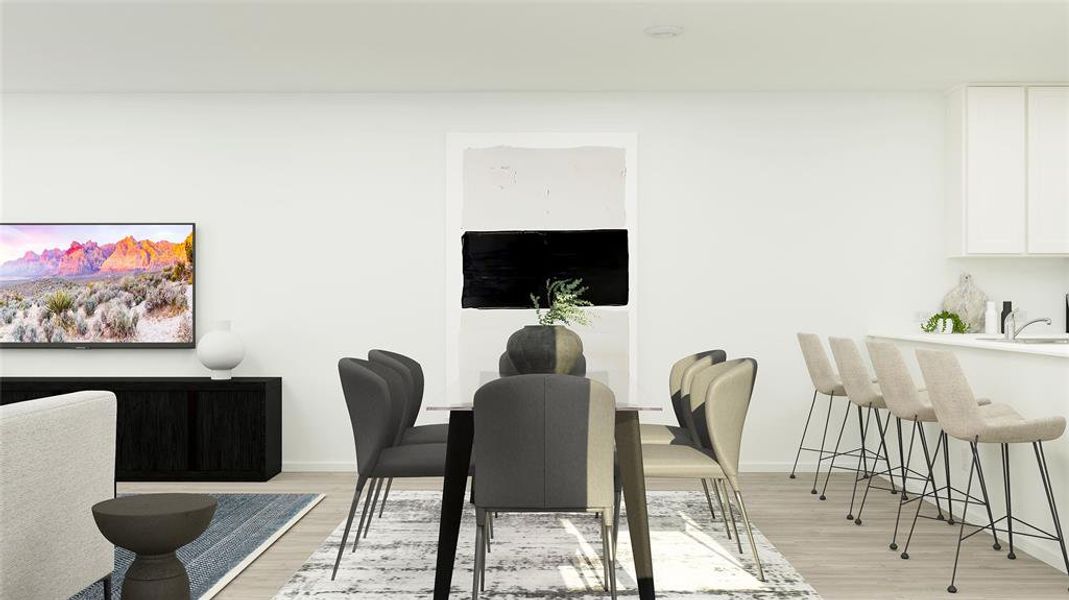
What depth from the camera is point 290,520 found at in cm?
491

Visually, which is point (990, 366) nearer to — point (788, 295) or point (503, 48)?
point (788, 295)

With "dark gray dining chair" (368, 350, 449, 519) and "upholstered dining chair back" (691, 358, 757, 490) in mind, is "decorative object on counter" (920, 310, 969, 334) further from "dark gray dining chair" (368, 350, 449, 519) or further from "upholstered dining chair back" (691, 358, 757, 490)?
"dark gray dining chair" (368, 350, 449, 519)

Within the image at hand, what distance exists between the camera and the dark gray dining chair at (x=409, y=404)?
4633 mm

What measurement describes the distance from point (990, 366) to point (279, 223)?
488cm

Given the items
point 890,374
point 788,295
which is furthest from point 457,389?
point 788,295

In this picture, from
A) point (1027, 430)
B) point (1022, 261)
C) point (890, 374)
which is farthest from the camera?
point (1022, 261)

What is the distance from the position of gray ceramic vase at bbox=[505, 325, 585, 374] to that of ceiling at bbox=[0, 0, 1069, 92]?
1.81 meters

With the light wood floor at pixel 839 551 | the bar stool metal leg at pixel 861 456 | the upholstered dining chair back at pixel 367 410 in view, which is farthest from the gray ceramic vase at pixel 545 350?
the bar stool metal leg at pixel 861 456

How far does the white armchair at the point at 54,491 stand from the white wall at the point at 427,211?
3.20 metres

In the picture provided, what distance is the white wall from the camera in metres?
6.55

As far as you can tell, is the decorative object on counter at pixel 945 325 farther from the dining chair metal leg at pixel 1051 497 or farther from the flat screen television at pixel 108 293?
the flat screen television at pixel 108 293

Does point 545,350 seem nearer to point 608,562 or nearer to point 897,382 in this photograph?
point 608,562

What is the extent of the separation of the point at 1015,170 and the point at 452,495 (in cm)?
495

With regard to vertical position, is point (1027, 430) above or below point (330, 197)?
below
